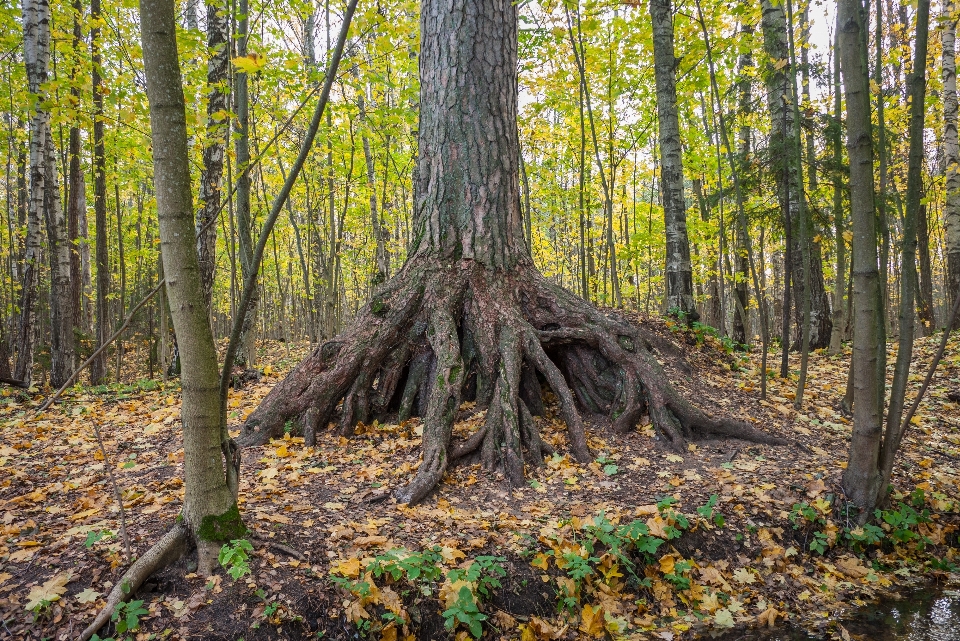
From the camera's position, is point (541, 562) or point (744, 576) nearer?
point (541, 562)

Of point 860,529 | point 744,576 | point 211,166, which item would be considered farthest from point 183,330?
point 211,166

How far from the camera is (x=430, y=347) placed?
198 inches

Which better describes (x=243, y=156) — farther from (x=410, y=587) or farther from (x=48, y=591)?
(x=410, y=587)

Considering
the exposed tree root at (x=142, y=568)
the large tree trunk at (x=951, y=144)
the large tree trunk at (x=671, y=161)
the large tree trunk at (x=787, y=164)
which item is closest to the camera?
the exposed tree root at (x=142, y=568)

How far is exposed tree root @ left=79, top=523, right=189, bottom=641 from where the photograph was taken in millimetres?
2223

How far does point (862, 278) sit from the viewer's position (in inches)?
144

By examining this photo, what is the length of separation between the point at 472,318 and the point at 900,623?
372 cm

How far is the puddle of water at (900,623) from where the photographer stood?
2.82 metres

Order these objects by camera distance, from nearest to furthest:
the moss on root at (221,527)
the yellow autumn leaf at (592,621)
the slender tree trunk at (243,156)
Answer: the moss on root at (221,527) → the yellow autumn leaf at (592,621) → the slender tree trunk at (243,156)

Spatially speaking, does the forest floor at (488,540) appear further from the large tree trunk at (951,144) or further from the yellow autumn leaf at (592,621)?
the large tree trunk at (951,144)

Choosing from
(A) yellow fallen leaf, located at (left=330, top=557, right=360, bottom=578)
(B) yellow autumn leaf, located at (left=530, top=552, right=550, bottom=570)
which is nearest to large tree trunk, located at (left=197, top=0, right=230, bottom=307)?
(A) yellow fallen leaf, located at (left=330, top=557, right=360, bottom=578)

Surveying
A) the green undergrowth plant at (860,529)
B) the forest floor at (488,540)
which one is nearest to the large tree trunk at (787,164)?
the green undergrowth plant at (860,529)

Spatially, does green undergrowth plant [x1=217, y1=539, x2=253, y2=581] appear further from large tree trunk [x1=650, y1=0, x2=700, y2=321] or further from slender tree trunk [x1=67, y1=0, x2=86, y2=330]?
slender tree trunk [x1=67, y1=0, x2=86, y2=330]

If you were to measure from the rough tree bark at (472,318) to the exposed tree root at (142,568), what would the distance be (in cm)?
206
